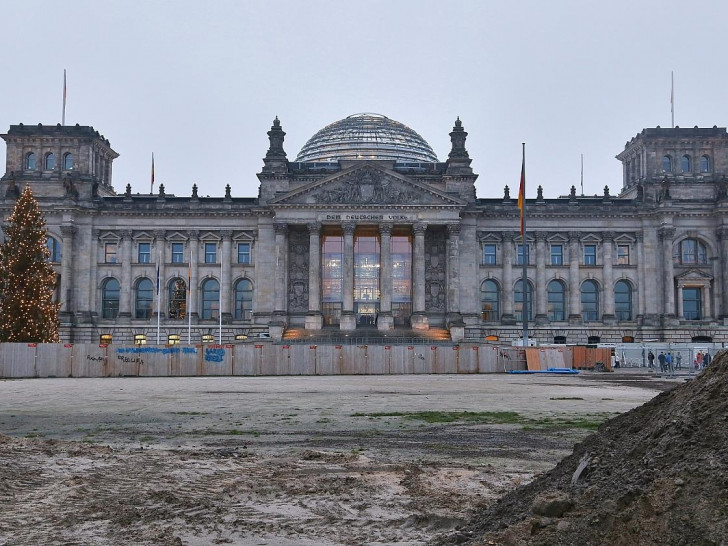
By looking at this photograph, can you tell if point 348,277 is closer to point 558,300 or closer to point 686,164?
point 558,300

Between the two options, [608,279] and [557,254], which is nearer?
[608,279]

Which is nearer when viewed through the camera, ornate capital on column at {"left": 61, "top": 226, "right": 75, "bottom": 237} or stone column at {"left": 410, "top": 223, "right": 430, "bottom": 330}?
stone column at {"left": 410, "top": 223, "right": 430, "bottom": 330}

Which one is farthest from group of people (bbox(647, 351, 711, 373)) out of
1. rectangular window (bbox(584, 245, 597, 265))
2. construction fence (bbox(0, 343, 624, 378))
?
rectangular window (bbox(584, 245, 597, 265))

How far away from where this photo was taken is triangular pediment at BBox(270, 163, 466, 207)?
261 ft

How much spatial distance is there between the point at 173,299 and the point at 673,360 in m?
50.2

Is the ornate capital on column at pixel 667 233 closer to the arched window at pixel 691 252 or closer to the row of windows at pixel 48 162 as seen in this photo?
the arched window at pixel 691 252

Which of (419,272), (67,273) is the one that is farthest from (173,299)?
(419,272)

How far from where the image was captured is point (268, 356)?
5200cm

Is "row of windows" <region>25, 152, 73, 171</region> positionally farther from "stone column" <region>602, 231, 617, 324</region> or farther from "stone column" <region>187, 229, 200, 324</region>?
"stone column" <region>602, 231, 617, 324</region>

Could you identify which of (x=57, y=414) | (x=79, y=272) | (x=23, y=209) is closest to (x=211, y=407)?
(x=57, y=414)

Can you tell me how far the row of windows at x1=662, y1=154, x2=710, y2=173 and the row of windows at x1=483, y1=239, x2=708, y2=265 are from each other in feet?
26.2

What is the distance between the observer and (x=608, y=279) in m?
84.5

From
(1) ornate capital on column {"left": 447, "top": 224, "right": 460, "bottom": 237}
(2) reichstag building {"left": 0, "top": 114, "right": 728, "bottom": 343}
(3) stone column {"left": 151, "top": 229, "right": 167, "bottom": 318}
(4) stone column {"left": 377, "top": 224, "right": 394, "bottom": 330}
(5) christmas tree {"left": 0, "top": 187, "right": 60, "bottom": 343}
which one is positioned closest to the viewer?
(5) christmas tree {"left": 0, "top": 187, "right": 60, "bottom": 343}

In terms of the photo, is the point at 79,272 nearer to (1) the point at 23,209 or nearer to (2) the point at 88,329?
(2) the point at 88,329
